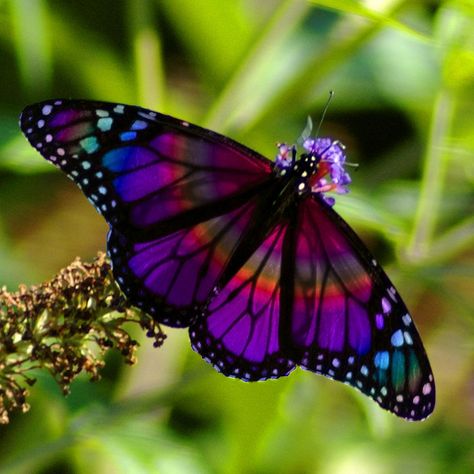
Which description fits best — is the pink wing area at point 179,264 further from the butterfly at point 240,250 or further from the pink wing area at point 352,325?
the pink wing area at point 352,325

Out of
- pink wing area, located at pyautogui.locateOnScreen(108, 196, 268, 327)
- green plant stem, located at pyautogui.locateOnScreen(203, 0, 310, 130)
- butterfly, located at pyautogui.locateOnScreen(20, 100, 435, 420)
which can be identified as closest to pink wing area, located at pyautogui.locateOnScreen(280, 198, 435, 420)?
butterfly, located at pyautogui.locateOnScreen(20, 100, 435, 420)

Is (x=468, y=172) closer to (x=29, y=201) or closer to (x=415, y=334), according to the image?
(x=415, y=334)

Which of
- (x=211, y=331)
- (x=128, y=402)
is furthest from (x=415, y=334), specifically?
(x=128, y=402)


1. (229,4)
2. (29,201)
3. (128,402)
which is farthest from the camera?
(29,201)

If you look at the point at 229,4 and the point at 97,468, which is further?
the point at 229,4

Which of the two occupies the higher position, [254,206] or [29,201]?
[29,201]

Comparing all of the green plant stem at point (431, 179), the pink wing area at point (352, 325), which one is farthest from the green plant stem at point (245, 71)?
the pink wing area at point (352, 325)

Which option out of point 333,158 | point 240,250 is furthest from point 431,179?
point 240,250
